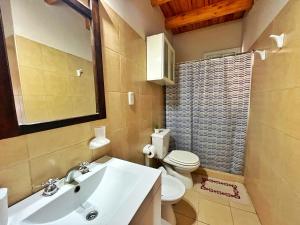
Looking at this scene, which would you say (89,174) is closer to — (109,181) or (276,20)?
(109,181)

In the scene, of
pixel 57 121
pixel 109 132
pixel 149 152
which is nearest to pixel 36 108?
pixel 57 121

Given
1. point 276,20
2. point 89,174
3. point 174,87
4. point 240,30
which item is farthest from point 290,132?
point 240,30

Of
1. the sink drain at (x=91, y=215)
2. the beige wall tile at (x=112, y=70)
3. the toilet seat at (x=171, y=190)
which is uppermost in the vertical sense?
the beige wall tile at (x=112, y=70)

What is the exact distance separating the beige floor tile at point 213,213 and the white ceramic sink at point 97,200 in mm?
1050

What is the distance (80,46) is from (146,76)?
32.4 inches

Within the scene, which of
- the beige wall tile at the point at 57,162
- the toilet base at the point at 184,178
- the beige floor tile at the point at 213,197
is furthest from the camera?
the toilet base at the point at 184,178

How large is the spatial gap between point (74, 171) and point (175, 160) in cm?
127

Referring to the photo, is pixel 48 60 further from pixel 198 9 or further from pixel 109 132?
pixel 198 9

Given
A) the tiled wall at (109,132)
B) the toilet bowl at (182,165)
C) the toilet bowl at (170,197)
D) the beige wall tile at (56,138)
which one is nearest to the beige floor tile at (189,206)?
the toilet bowl at (182,165)

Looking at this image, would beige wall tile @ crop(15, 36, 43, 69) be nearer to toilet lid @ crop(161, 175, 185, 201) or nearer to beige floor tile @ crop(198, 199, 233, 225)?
toilet lid @ crop(161, 175, 185, 201)

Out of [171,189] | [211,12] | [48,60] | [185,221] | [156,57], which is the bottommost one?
[185,221]

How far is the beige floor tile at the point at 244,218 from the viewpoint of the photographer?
1.35 m

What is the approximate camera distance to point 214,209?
1.51 meters

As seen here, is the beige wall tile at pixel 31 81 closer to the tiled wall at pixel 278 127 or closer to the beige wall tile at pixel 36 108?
the beige wall tile at pixel 36 108
